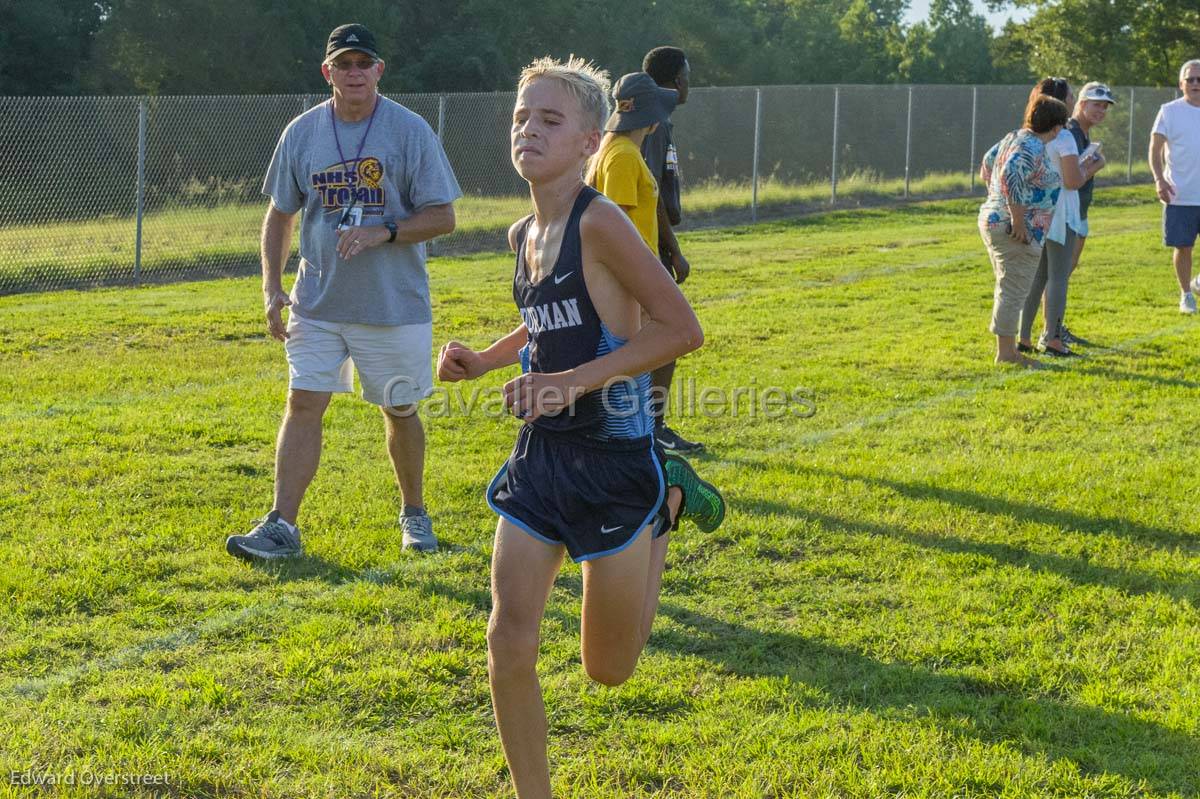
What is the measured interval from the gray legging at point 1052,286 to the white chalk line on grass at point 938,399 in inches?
17.5

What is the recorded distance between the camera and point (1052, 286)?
10047 mm

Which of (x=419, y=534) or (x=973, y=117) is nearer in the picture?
(x=419, y=534)

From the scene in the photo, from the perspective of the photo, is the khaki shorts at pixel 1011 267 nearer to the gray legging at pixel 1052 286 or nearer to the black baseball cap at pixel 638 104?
the gray legging at pixel 1052 286

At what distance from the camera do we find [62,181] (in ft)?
51.9

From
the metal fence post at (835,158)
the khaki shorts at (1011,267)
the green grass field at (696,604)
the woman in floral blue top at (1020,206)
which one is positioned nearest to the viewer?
the green grass field at (696,604)

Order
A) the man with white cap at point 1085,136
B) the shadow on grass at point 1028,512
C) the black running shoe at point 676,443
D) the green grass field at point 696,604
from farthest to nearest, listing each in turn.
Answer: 1. the man with white cap at point 1085,136
2. the black running shoe at point 676,443
3. the shadow on grass at point 1028,512
4. the green grass field at point 696,604

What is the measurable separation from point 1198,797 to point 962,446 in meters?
4.00

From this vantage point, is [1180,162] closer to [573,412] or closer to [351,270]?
[351,270]

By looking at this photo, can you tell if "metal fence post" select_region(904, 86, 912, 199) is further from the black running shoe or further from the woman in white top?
the black running shoe

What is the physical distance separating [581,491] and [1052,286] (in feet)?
25.6

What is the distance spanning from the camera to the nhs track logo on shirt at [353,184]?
213 inches

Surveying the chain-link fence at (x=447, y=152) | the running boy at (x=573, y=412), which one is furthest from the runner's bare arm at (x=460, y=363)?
the chain-link fence at (x=447, y=152)

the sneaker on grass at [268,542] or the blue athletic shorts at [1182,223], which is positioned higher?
the blue athletic shorts at [1182,223]

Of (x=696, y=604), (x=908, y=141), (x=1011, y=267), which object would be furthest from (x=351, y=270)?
(x=908, y=141)
